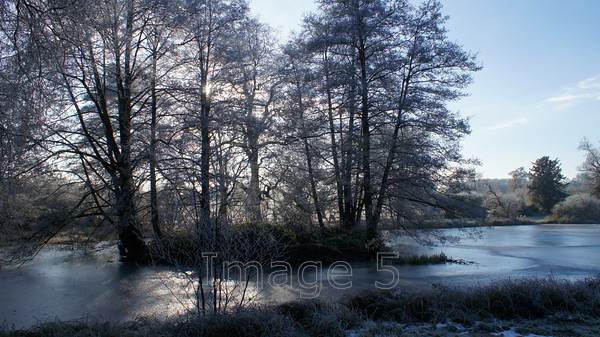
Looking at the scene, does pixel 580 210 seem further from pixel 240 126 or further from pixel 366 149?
pixel 240 126

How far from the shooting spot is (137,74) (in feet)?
41.6

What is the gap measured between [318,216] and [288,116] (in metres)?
4.18

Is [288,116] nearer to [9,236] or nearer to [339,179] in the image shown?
[339,179]

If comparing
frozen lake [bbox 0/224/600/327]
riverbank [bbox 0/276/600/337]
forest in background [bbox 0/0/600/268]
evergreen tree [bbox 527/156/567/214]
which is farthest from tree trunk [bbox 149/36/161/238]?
evergreen tree [bbox 527/156/567/214]

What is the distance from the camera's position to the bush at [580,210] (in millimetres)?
32906

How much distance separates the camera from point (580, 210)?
33312mm

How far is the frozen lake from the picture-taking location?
7.20 m

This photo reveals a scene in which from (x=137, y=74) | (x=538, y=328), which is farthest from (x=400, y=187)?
(x=137, y=74)

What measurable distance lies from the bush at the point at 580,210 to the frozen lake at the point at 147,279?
67.7 feet

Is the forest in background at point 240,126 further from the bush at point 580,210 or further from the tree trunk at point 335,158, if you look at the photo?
the bush at point 580,210

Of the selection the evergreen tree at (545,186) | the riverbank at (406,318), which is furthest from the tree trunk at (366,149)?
the evergreen tree at (545,186)

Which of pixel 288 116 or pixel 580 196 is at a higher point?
pixel 288 116

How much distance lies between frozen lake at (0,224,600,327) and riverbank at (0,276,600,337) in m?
0.81

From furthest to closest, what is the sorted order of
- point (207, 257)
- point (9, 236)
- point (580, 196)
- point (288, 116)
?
point (580, 196) → point (288, 116) → point (9, 236) → point (207, 257)
